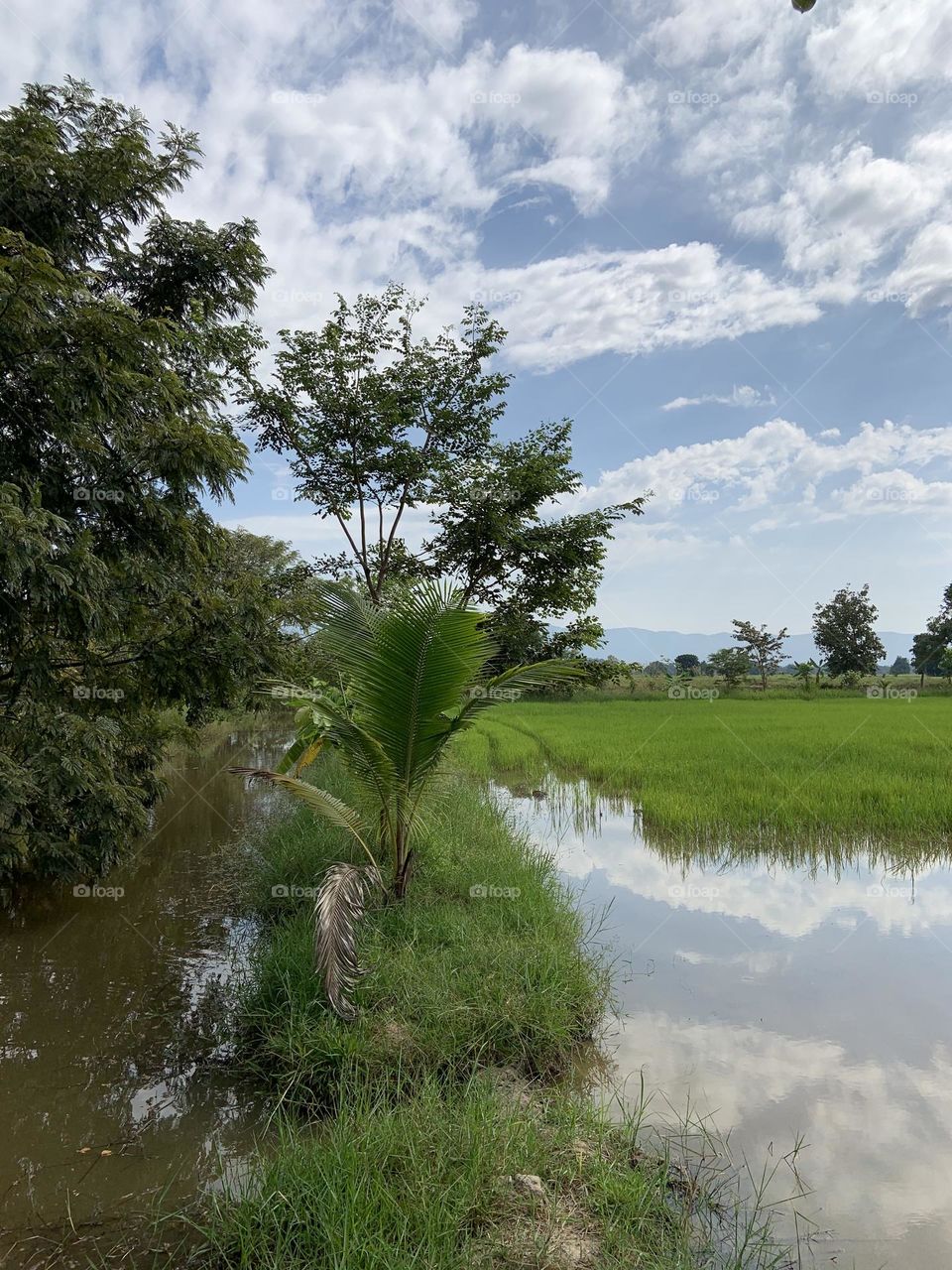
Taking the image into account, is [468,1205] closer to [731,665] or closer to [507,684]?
[507,684]

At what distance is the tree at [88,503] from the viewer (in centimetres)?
450

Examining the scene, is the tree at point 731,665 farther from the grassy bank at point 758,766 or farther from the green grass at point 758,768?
the green grass at point 758,768

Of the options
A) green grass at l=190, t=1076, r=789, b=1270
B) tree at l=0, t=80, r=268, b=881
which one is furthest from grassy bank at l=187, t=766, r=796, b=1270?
tree at l=0, t=80, r=268, b=881

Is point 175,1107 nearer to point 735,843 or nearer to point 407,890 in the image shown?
point 407,890

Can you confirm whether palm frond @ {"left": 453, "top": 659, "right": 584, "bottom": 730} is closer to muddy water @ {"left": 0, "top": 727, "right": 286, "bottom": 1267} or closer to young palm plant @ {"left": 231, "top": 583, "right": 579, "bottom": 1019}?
young palm plant @ {"left": 231, "top": 583, "right": 579, "bottom": 1019}

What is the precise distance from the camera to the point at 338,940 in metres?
3.53

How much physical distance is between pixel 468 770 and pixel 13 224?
9.27 meters

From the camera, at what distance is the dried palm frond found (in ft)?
11.1

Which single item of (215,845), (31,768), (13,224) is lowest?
(215,845)

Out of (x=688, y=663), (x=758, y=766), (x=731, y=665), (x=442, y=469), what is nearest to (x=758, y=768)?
(x=758, y=766)

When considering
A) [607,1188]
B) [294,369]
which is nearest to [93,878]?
[607,1188]

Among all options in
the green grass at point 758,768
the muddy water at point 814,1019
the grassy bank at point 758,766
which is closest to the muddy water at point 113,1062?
the muddy water at point 814,1019

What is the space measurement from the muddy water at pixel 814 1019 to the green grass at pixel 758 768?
2.51 ft

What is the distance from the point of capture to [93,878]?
23.0ft
